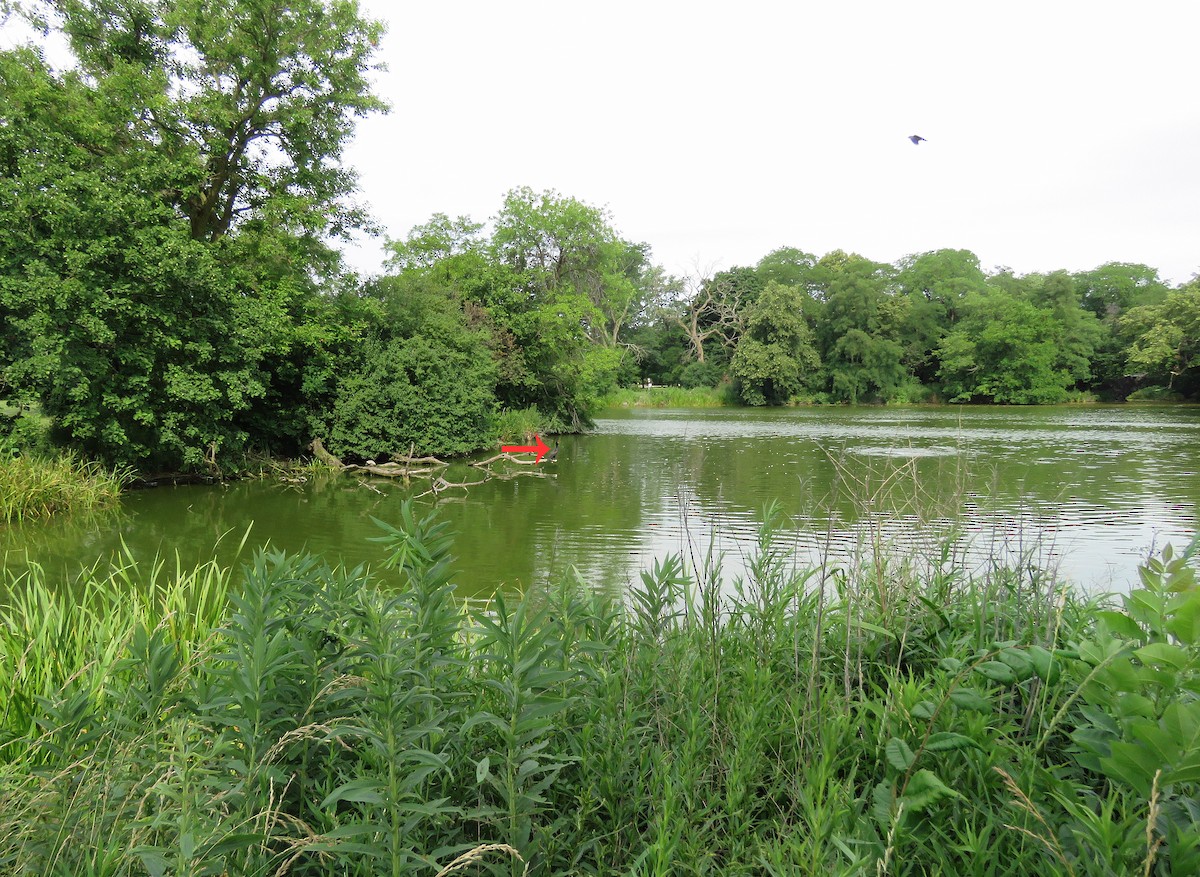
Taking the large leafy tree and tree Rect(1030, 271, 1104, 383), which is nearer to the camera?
the large leafy tree

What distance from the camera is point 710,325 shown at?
61.2 meters

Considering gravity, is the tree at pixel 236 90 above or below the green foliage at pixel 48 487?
above

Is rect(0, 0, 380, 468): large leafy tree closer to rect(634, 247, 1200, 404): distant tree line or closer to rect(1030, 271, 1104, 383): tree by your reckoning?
rect(634, 247, 1200, 404): distant tree line

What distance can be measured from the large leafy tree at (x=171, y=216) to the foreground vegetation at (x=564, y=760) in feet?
40.0

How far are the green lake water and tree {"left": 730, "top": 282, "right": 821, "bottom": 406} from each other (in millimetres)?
27639

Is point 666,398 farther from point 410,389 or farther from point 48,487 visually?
point 48,487

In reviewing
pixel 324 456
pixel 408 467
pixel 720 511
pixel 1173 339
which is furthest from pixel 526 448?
pixel 1173 339

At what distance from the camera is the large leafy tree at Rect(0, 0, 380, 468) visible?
11.4 metres

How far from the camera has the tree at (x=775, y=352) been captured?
49.6m

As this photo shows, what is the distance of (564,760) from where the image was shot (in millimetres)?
1823

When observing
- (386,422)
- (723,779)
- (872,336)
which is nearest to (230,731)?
(723,779)

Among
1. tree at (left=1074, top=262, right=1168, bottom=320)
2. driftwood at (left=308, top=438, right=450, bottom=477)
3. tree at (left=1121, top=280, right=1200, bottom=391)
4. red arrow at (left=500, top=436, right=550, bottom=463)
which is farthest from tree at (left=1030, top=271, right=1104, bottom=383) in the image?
driftwood at (left=308, top=438, right=450, bottom=477)

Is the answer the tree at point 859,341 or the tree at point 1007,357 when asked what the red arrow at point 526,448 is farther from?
the tree at point 1007,357

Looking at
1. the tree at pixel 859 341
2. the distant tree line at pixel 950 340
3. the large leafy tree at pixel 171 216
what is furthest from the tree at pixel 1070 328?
the large leafy tree at pixel 171 216
